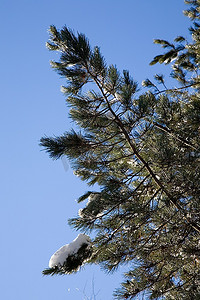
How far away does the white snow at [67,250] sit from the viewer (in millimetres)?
4469

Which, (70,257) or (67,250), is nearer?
(70,257)

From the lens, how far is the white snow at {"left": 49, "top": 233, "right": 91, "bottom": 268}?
14.7ft

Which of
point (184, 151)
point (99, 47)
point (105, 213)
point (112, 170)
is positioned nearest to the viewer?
point (99, 47)

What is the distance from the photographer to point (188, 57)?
22.2 feet

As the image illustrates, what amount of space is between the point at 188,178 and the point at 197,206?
17.3 inches

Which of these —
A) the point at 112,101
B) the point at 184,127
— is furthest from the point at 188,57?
the point at 112,101

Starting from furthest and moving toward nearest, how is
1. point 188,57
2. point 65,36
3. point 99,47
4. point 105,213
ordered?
point 188,57
point 105,213
point 99,47
point 65,36

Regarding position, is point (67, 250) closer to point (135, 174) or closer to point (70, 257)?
point (70, 257)

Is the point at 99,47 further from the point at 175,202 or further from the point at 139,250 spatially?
the point at 139,250

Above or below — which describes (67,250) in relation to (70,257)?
above

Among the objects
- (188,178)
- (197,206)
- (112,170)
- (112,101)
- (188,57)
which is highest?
(188,57)

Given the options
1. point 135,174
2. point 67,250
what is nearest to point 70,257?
point 67,250

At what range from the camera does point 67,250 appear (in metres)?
4.67

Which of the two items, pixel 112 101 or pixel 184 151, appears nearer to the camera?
pixel 112 101
